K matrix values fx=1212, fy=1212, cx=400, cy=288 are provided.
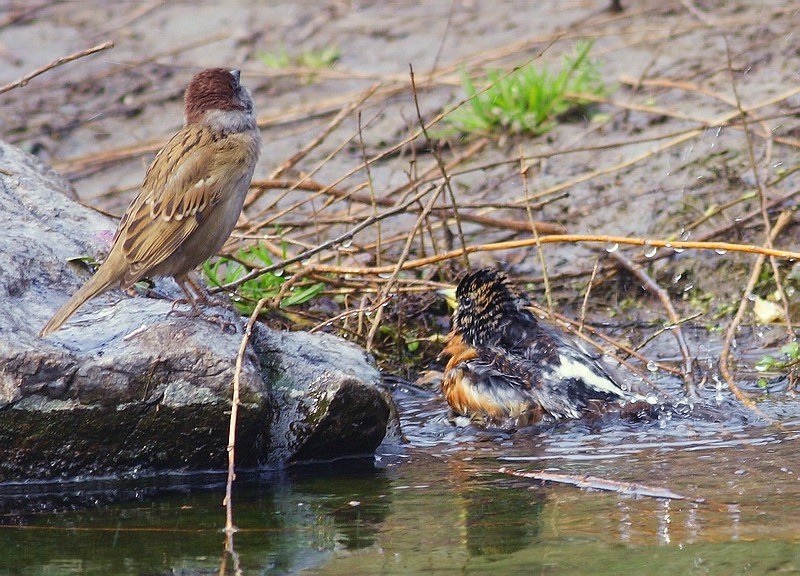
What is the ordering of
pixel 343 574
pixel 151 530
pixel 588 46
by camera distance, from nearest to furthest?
pixel 343 574 < pixel 151 530 < pixel 588 46

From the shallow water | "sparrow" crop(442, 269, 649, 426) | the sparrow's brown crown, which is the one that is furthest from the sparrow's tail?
"sparrow" crop(442, 269, 649, 426)

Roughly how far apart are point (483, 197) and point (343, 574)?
5.49 metres

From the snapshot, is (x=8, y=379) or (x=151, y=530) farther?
(x=8, y=379)

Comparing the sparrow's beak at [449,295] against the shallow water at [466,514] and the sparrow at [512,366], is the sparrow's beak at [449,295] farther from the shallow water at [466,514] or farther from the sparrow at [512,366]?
the shallow water at [466,514]

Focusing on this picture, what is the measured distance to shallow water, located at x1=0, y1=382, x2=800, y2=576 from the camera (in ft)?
12.8

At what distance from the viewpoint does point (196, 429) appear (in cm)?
500

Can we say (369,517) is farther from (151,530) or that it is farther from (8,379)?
(8,379)

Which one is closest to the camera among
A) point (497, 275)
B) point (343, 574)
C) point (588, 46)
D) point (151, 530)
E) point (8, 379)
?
point (343, 574)

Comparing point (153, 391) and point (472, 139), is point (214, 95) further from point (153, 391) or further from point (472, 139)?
point (472, 139)

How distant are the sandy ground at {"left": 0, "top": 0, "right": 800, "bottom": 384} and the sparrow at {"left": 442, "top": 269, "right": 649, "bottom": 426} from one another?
0.87 m

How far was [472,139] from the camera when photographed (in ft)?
32.6

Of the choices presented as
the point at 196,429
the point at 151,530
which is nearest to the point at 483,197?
the point at 196,429

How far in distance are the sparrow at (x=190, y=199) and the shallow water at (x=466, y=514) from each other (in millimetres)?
974

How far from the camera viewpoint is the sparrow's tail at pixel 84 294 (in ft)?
16.2
